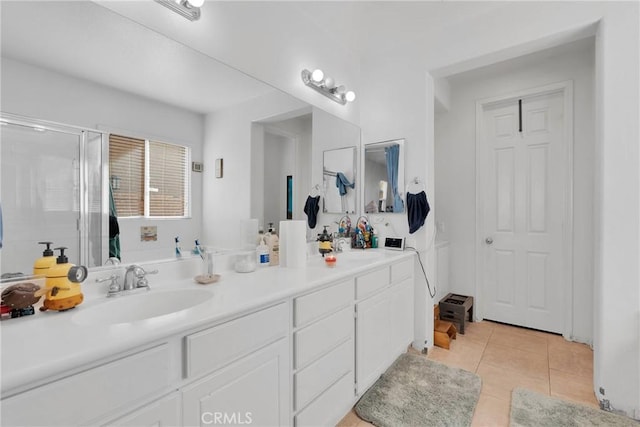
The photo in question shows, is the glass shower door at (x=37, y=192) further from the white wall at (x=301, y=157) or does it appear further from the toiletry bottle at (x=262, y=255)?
the white wall at (x=301, y=157)

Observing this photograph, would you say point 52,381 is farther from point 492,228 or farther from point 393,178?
point 492,228

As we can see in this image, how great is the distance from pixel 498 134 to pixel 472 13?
4.41ft

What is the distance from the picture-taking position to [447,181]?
3402 millimetres

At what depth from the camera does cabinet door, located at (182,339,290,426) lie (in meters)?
0.96

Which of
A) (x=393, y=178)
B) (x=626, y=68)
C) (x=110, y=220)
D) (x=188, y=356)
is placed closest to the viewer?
(x=188, y=356)

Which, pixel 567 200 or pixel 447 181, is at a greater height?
pixel 447 181

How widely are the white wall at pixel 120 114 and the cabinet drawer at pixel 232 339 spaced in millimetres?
650

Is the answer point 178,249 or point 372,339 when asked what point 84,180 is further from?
point 372,339

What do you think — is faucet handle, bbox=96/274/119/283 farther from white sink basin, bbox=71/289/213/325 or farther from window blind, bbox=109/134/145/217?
window blind, bbox=109/134/145/217

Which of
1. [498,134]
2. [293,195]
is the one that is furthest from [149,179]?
[498,134]

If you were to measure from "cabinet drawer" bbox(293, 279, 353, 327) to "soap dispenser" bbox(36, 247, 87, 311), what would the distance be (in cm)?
81

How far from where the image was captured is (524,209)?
9.80ft

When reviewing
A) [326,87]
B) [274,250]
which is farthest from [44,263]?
[326,87]

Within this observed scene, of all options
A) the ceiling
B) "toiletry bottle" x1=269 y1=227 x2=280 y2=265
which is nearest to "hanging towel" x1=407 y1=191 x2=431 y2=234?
the ceiling
